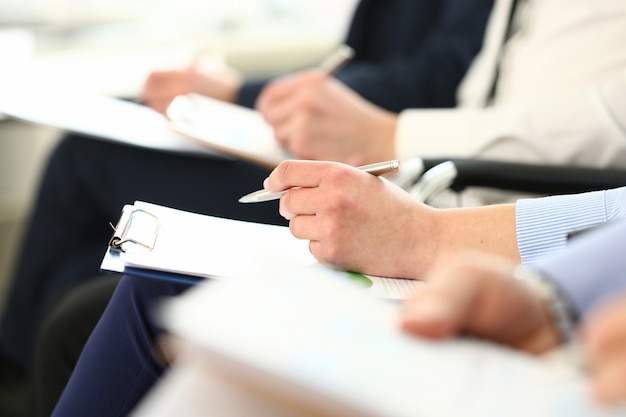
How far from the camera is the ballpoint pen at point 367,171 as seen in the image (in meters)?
0.77

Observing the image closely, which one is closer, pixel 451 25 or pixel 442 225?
pixel 442 225

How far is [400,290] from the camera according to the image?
0.71m

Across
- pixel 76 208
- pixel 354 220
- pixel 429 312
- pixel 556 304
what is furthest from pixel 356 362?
pixel 76 208

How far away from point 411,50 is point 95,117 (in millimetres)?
607

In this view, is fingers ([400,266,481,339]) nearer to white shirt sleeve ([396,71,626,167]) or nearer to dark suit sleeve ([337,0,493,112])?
white shirt sleeve ([396,71,626,167])

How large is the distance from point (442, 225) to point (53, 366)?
51cm

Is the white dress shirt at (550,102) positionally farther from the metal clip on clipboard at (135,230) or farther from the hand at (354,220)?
the metal clip on clipboard at (135,230)

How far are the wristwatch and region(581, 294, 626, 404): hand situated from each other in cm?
6

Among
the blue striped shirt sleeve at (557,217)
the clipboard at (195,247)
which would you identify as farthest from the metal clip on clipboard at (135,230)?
the blue striped shirt sleeve at (557,217)

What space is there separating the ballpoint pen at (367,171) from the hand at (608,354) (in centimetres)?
35

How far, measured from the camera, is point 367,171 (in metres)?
0.78

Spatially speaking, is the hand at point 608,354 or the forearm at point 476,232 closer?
the hand at point 608,354

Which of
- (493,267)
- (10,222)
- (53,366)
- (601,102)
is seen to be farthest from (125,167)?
(10,222)

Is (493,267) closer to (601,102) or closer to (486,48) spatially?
(601,102)
